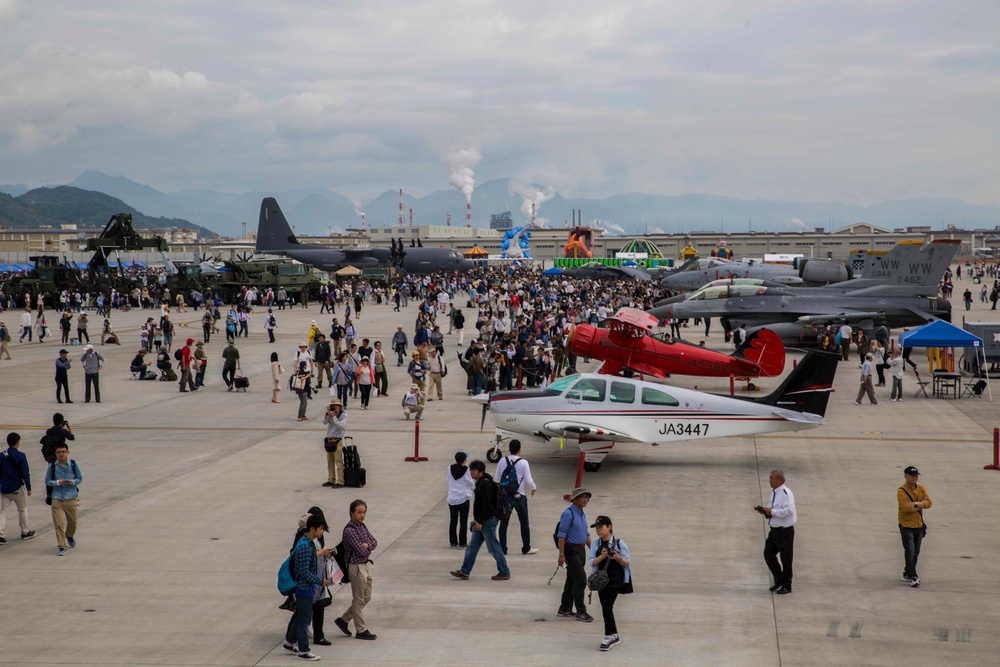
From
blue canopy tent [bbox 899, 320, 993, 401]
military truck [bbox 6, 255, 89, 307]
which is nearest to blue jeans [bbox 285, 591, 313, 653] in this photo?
blue canopy tent [bbox 899, 320, 993, 401]

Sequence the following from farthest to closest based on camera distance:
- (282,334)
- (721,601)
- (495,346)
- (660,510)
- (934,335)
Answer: (282,334) < (495,346) < (934,335) < (660,510) < (721,601)

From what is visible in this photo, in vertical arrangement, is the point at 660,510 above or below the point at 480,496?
below

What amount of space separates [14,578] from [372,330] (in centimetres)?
3159

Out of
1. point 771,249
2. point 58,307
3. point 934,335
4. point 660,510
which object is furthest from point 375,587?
point 771,249

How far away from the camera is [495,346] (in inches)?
1097

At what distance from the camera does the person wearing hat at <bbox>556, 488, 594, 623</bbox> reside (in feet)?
30.7

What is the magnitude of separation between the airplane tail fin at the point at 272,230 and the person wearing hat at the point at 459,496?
69578mm

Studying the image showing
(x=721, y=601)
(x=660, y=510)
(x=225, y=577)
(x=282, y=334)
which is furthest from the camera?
(x=282, y=334)

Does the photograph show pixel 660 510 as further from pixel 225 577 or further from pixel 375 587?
pixel 225 577

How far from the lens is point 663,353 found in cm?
2389

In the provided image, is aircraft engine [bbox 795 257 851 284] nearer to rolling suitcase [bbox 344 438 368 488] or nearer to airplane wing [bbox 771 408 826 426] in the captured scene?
airplane wing [bbox 771 408 826 426]

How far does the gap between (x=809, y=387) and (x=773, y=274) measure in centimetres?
4293

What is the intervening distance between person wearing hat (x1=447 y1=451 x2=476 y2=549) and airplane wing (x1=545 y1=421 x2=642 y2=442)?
357 centimetres

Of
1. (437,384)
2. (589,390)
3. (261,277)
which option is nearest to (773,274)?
(261,277)
